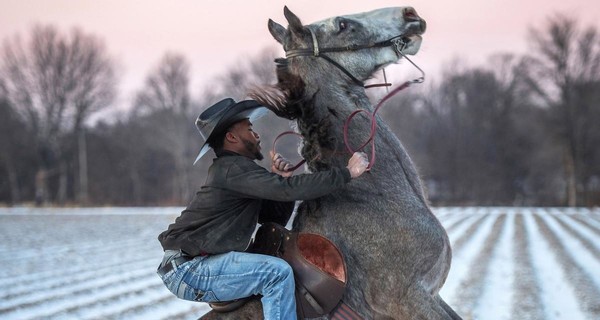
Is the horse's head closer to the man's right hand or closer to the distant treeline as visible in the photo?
the man's right hand

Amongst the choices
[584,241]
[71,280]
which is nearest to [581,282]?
[584,241]

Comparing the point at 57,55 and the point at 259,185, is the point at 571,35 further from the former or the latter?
the point at 259,185

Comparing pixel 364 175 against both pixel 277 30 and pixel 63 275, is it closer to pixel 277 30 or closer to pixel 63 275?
pixel 277 30

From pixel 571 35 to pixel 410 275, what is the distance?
1635 inches

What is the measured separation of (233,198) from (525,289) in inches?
269

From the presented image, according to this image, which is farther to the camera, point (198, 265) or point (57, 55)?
point (57, 55)

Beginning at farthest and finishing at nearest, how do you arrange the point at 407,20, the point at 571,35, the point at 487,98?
the point at 487,98, the point at 571,35, the point at 407,20

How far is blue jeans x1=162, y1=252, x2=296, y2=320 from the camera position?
9.37 ft

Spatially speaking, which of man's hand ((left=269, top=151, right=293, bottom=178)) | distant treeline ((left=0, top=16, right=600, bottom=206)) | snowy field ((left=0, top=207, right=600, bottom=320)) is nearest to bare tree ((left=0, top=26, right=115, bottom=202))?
distant treeline ((left=0, top=16, right=600, bottom=206))

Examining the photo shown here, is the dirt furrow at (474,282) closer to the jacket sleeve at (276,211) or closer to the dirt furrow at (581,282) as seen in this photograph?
the dirt furrow at (581,282)

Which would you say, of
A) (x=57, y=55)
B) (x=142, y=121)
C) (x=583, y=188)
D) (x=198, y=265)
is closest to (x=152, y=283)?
(x=198, y=265)

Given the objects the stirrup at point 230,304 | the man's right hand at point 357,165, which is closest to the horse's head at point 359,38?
the man's right hand at point 357,165

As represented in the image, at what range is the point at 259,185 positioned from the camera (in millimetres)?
2805

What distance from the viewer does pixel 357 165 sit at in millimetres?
2879
